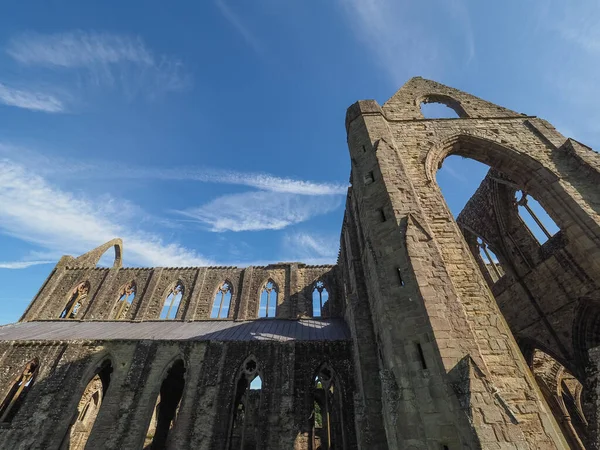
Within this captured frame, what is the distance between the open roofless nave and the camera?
575 centimetres

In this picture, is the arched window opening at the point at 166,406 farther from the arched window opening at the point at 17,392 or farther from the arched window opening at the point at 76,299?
the arched window opening at the point at 76,299

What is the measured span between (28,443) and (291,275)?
591 inches

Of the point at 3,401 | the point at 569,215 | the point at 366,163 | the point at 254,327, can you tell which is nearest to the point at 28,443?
the point at 3,401

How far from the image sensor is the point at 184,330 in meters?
16.6

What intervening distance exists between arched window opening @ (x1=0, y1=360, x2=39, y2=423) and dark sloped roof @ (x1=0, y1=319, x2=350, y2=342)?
4.94ft

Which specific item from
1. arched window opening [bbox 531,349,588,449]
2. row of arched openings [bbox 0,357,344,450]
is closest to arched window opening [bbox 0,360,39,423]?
row of arched openings [bbox 0,357,344,450]

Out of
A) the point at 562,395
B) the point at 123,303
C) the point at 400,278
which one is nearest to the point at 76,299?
the point at 123,303

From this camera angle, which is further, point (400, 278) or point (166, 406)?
point (166, 406)

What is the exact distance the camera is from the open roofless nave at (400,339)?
5750 mm

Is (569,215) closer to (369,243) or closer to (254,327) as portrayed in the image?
(369,243)

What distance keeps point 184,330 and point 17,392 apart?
7.54 metres

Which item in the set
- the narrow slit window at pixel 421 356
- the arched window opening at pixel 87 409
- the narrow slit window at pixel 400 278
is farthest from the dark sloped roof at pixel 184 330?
the narrow slit window at pixel 421 356

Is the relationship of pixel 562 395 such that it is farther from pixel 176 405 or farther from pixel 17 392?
pixel 17 392

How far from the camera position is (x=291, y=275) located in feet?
67.5
